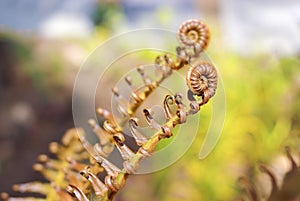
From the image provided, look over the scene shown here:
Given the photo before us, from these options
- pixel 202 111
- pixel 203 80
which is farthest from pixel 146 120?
pixel 202 111

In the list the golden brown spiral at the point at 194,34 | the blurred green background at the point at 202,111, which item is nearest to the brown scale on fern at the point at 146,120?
the golden brown spiral at the point at 194,34

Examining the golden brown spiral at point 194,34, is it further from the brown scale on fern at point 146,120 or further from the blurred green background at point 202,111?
the blurred green background at point 202,111

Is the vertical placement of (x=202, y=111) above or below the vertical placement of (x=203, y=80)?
above

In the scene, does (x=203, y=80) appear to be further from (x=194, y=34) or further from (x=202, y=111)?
(x=202, y=111)

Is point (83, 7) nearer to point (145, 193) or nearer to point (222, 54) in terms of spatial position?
point (222, 54)

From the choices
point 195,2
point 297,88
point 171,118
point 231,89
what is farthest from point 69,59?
point 171,118

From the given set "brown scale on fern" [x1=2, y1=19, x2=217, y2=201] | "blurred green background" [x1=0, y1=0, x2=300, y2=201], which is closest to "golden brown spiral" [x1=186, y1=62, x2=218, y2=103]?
"brown scale on fern" [x1=2, y1=19, x2=217, y2=201]
